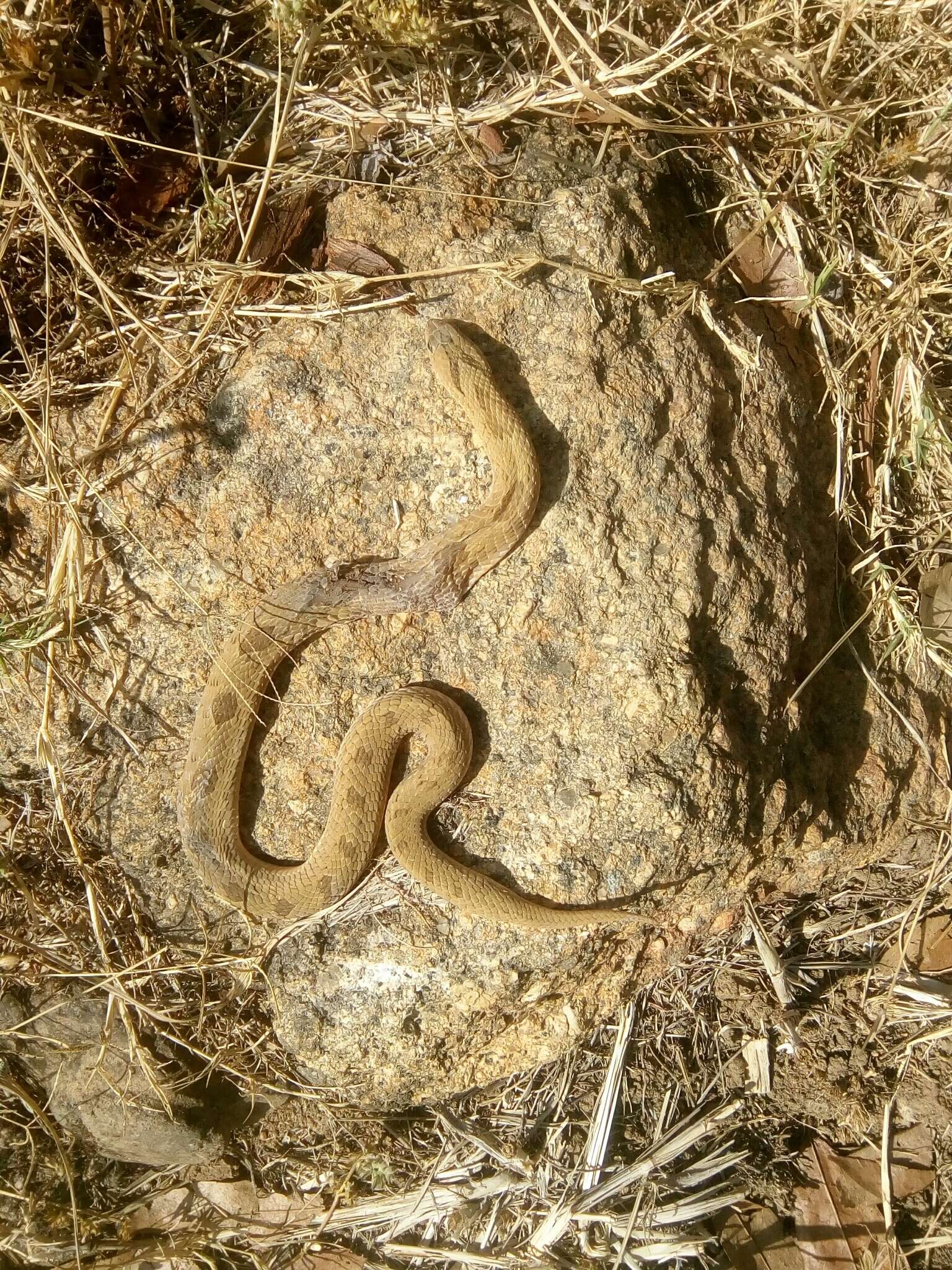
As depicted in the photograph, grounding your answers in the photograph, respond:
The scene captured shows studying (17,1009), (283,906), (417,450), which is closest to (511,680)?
(417,450)

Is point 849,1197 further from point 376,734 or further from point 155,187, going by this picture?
point 155,187

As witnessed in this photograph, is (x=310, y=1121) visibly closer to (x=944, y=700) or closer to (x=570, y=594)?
(x=570, y=594)

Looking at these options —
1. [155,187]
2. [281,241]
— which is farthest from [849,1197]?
[155,187]

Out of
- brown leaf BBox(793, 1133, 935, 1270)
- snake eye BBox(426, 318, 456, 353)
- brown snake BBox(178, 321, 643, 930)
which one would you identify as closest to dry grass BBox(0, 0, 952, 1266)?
brown leaf BBox(793, 1133, 935, 1270)

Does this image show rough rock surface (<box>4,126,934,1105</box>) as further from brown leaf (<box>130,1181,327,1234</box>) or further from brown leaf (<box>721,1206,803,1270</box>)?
brown leaf (<box>721,1206,803,1270</box>)

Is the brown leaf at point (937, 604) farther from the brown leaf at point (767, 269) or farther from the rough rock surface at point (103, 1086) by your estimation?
the rough rock surface at point (103, 1086)

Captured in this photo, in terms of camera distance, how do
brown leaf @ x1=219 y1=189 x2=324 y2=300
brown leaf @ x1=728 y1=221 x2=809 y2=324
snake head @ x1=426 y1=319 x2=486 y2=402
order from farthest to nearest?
brown leaf @ x1=728 y1=221 x2=809 y2=324, brown leaf @ x1=219 y1=189 x2=324 y2=300, snake head @ x1=426 y1=319 x2=486 y2=402
